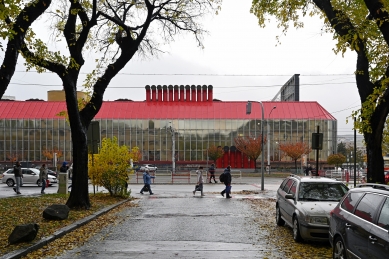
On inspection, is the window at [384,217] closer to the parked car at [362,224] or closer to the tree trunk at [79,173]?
the parked car at [362,224]

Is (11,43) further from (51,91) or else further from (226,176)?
(51,91)

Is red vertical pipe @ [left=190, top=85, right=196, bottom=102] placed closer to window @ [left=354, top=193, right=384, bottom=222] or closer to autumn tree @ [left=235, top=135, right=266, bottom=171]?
autumn tree @ [left=235, top=135, right=266, bottom=171]

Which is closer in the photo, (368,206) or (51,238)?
(368,206)

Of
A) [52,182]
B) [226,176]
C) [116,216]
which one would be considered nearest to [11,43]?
[116,216]

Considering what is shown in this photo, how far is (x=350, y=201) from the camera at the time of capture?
8.03 metres

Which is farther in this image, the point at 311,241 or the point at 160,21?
the point at 160,21

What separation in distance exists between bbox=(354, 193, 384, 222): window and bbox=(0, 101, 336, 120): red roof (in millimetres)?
62838

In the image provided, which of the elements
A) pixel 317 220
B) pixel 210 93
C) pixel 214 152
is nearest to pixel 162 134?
pixel 214 152

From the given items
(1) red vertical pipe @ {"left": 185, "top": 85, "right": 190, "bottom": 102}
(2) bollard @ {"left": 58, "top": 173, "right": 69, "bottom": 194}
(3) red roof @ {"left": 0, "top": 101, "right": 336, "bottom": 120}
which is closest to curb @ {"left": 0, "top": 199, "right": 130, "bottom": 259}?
(2) bollard @ {"left": 58, "top": 173, "right": 69, "bottom": 194}

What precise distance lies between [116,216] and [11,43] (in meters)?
7.49

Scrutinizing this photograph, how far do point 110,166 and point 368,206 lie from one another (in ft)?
54.1

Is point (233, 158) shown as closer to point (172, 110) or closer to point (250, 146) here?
point (250, 146)

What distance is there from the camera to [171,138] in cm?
7019

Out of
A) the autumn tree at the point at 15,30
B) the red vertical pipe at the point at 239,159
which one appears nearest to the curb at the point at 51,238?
the autumn tree at the point at 15,30
